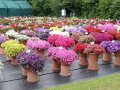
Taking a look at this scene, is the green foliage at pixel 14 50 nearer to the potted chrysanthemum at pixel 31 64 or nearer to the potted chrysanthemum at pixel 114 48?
the potted chrysanthemum at pixel 31 64

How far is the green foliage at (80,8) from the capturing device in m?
22.9

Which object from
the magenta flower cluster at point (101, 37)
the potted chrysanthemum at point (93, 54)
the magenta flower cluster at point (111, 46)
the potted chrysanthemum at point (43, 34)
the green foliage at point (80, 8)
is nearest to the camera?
the potted chrysanthemum at point (93, 54)

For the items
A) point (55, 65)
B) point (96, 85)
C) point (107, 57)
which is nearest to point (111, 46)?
point (107, 57)

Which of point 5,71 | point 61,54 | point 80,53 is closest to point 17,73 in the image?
point 5,71

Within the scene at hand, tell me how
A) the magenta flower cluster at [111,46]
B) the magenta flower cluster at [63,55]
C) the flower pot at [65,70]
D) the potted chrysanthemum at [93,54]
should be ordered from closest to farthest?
the magenta flower cluster at [63,55]
the flower pot at [65,70]
the potted chrysanthemum at [93,54]
the magenta flower cluster at [111,46]

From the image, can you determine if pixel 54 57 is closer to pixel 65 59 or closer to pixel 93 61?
pixel 65 59

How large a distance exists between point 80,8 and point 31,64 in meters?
21.8

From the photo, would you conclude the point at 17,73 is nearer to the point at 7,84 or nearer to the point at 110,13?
the point at 7,84

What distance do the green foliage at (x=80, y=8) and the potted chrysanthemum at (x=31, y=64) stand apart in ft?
53.0

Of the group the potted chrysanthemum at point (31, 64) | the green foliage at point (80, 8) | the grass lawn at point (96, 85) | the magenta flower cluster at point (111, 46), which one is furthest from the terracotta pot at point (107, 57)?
the green foliage at point (80, 8)

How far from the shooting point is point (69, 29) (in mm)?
11984

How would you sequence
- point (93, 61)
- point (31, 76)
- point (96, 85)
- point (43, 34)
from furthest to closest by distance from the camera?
point (43, 34)
point (93, 61)
point (31, 76)
point (96, 85)

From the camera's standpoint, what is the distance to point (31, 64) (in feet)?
21.0

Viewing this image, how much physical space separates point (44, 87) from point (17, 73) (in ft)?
4.15
